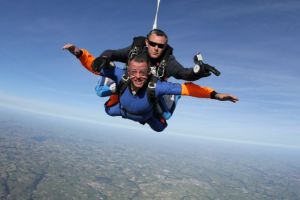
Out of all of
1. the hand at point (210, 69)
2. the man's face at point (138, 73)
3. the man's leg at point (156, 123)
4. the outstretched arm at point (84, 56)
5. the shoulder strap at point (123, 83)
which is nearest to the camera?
the hand at point (210, 69)

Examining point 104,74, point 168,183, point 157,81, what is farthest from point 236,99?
point 168,183

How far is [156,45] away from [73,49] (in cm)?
146

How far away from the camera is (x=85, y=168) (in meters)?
137

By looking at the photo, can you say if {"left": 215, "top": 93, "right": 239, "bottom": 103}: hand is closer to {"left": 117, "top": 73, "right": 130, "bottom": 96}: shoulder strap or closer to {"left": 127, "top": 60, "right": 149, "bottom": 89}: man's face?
{"left": 127, "top": 60, "right": 149, "bottom": 89}: man's face

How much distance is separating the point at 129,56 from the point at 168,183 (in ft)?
455

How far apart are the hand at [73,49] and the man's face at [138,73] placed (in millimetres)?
944

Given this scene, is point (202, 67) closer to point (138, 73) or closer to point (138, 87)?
point (138, 73)

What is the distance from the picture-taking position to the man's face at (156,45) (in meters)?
4.70

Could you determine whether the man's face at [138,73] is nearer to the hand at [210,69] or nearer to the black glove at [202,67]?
the black glove at [202,67]

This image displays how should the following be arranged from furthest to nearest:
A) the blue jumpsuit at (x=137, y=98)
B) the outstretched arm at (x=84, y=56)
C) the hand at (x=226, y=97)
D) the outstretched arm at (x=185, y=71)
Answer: the blue jumpsuit at (x=137, y=98) → the outstretched arm at (x=84, y=56) → the hand at (x=226, y=97) → the outstretched arm at (x=185, y=71)

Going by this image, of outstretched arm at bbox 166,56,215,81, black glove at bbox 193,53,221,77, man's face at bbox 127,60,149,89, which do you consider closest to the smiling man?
man's face at bbox 127,60,149,89

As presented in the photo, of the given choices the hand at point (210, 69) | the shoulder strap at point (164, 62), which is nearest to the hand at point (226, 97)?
the hand at point (210, 69)

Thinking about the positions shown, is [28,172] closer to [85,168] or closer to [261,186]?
[85,168]

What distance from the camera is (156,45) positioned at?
474cm
